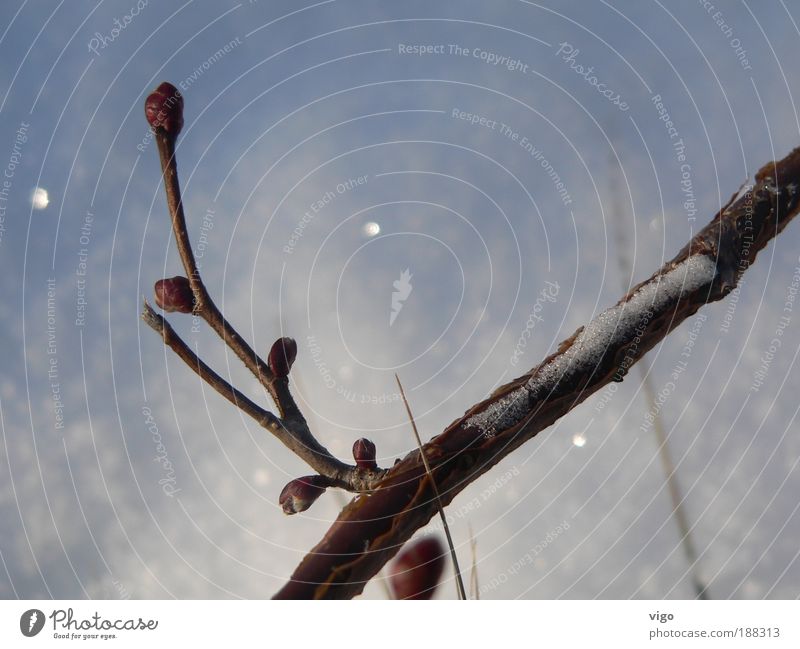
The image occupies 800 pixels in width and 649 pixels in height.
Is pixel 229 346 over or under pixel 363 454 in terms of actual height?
over

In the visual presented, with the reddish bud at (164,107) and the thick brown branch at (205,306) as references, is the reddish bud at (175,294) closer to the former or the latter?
the thick brown branch at (205,306)

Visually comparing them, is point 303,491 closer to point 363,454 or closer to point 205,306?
point 363,454

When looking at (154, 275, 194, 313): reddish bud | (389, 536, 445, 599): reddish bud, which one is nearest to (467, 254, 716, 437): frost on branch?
(389, 536, 445, 599): reddish bud

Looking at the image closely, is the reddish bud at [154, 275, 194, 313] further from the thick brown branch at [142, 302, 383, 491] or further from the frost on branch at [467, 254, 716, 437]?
the frost on branch at [467, 254, 716, 437]
